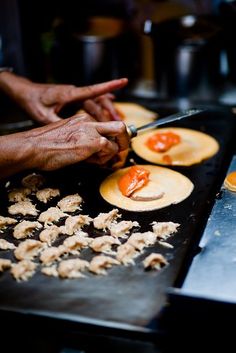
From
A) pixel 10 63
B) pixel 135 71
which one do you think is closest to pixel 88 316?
pixel 10 63

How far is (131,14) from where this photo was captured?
14.7ft

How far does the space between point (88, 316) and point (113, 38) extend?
8.55ft

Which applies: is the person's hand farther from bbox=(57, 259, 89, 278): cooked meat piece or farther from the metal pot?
A: bbox=(57, 259, 89, 278): cooked meat piece

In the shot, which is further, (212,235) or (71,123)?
(71,123)

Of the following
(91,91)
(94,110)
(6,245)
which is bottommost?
(6,245)

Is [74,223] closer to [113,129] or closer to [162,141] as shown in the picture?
[113,129]

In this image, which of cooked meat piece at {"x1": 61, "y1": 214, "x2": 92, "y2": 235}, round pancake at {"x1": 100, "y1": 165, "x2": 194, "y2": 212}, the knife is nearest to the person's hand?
the knife

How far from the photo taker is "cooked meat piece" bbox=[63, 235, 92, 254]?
2160 millimetres

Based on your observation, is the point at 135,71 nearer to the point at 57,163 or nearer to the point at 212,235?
the point at 57,163

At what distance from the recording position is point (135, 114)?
11.6ft

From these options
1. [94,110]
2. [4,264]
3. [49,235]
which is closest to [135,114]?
[94,110]

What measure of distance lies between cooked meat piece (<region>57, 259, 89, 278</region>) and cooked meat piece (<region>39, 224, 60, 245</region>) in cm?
18

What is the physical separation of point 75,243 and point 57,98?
45.5 inches

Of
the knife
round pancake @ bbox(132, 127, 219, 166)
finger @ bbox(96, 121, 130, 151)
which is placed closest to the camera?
finger @ bbox(96, 121, 130, 151)
